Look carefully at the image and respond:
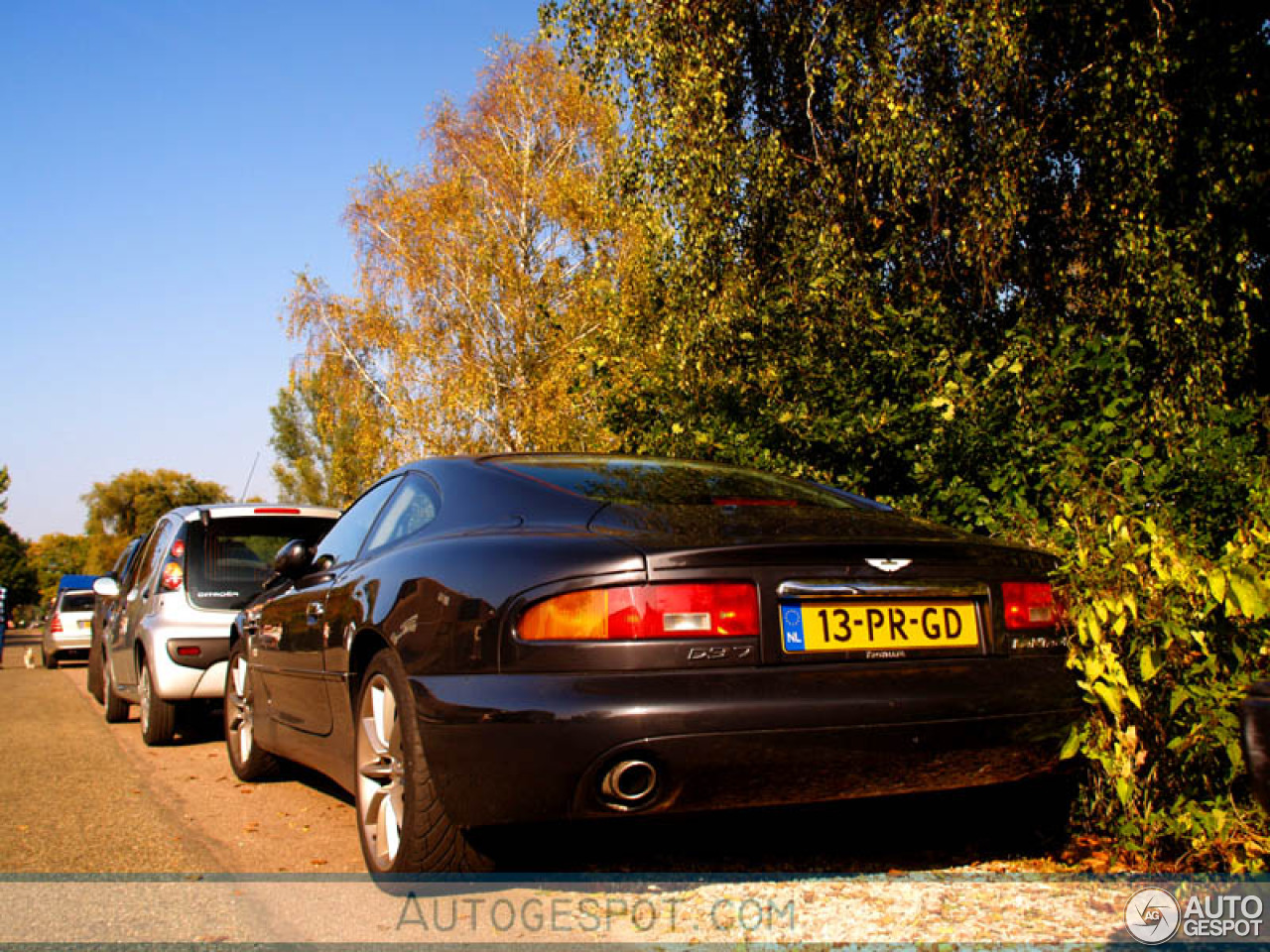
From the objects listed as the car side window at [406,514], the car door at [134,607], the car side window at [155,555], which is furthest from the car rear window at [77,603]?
the car side window at [406,514]

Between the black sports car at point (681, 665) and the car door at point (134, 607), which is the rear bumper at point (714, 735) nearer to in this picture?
the black sports car at point (681, 665)

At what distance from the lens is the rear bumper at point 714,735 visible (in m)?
3.24

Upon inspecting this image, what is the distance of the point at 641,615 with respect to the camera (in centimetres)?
337

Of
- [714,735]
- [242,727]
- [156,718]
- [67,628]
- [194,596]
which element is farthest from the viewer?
[67,628]

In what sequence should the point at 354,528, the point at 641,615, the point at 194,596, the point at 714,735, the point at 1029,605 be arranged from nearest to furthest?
1. the point at 714,735
2. the point at 641,615
3. the point at 1029,605
4. the point at 354,528
5. the point at 194,596

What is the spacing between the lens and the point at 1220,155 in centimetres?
889

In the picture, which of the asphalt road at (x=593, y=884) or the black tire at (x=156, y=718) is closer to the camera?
the asphalt road at (x=593, y=884)

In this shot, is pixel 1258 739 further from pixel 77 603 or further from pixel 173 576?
pixel 77 603

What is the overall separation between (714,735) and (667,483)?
1.31m

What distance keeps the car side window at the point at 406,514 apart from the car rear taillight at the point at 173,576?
156 inches

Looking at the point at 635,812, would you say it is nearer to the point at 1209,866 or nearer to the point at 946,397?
the point at 1209,866

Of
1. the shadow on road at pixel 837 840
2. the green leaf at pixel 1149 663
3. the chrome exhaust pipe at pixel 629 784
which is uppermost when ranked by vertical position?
the green leaf at pixel 1149 663

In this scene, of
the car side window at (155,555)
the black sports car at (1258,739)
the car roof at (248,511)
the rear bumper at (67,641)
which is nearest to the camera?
the black sports car at (1258,739)

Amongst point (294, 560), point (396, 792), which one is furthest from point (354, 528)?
point (396, 792)
